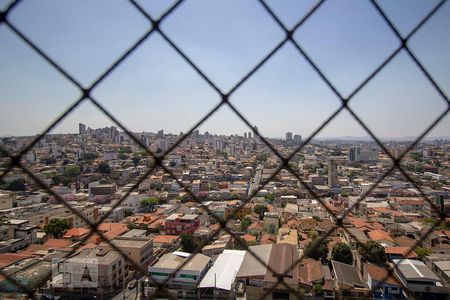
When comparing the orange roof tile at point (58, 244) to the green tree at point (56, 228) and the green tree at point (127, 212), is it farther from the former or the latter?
the green tree at point (127, 212)

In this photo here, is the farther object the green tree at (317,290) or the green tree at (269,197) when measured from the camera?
the green tree at (269,197)

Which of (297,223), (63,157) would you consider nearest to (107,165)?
(63,157)

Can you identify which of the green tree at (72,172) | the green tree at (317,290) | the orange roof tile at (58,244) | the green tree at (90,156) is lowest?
the green tree at (317,290)

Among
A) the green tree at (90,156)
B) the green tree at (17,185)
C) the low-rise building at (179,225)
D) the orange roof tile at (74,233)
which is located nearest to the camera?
the orange roof tile at (74,233)

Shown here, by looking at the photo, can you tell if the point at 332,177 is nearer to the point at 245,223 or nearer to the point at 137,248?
the point at 245,223

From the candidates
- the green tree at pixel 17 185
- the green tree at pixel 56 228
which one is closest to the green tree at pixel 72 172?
the green tree at pixel 17 185

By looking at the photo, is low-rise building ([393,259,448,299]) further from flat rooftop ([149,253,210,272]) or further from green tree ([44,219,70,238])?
green tree ([44,219,70,238])

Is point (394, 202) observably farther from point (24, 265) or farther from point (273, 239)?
point (24, 265)

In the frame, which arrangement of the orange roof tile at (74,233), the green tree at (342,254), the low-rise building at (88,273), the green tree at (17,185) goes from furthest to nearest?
the green tree at (17,185) → the orange roof tile at (74,233) → the green tree at (342,254) → the low-rise building at (88,273)
